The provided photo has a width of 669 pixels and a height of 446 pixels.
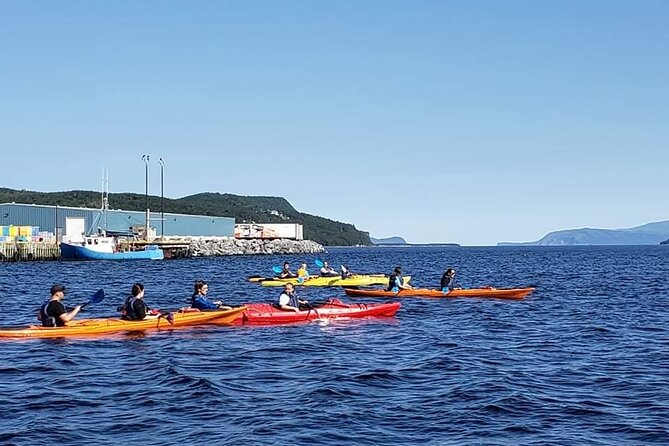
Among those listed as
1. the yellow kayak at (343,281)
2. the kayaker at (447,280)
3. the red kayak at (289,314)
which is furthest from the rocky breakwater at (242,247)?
the red kayak at (289,314)

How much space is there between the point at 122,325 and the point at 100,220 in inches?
3720

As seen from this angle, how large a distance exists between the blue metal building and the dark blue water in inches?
3213

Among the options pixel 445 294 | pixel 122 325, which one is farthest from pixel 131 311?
pixel 445 294

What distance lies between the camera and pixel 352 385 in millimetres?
16547

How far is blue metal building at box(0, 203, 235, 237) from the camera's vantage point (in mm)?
104250

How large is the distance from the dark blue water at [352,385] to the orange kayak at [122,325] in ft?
1.18

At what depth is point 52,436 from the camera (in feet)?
41.3

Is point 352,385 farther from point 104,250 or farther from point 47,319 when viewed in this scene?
point 104,250

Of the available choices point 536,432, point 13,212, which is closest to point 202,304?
point 536,432

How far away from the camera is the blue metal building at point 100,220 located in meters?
104

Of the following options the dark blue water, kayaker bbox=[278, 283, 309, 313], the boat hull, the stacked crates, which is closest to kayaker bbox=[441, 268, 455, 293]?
the dark blue water

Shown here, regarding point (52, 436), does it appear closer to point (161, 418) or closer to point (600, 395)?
point (161, 418)

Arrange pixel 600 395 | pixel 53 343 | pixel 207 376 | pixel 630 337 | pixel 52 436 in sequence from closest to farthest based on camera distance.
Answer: pixel 52 436, pixel 600 395, pixel 207 376, pixel 53 343, pixel 630 337

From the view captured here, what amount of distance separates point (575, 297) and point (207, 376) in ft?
92.6
